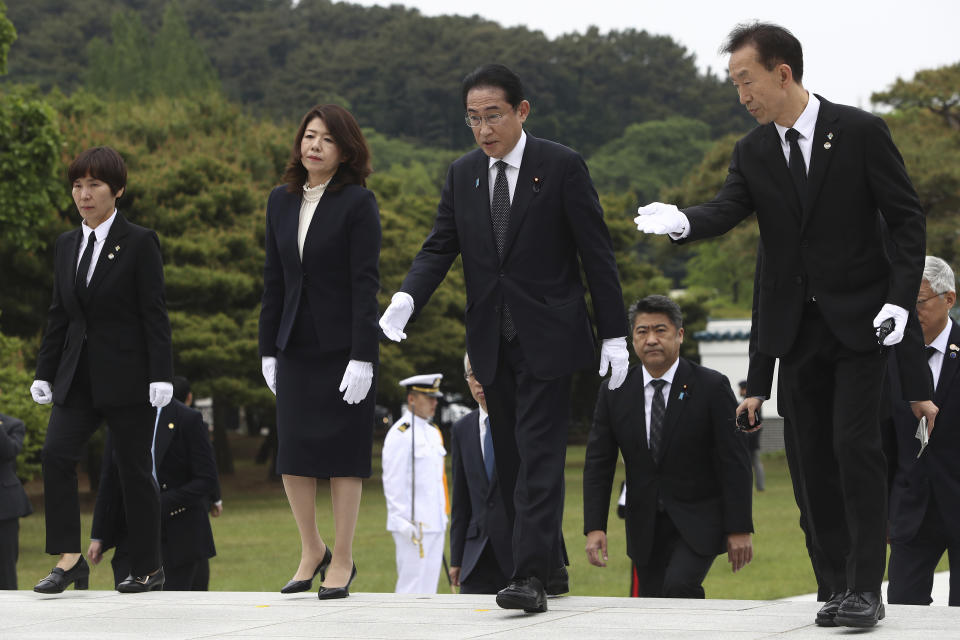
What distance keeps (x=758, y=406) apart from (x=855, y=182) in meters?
0.98

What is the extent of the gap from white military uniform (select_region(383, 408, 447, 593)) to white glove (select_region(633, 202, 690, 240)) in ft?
23.0

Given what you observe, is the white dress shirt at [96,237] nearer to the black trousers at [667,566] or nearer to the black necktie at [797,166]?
the black trousers at [667,566]

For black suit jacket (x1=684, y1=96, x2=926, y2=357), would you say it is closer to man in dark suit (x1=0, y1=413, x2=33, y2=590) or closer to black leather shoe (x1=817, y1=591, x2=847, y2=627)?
black leather shoe (x1=817, y1=591, x2=847, y2=627)

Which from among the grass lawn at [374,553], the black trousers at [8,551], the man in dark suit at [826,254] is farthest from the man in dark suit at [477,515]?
the grass lawn at [374,553]

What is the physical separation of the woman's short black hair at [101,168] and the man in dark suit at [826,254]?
323cm

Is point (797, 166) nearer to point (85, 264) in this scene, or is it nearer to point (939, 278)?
point (939, 278)

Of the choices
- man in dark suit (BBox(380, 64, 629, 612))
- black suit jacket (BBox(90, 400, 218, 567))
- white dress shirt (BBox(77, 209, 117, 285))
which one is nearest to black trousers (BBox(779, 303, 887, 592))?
man in dark suit (BBox(380, 64, 629, 612))

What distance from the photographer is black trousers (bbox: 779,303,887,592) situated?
4957 millimetres

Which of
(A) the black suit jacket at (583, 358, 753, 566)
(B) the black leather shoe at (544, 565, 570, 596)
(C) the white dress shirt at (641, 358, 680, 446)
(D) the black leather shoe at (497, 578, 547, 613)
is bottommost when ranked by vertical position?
(B) the black leather shoe at (544, 565, 570, 596)

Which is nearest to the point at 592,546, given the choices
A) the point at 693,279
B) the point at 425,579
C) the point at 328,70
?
the point at 425,579

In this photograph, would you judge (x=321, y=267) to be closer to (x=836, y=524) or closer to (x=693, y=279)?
(x=836, y=524)

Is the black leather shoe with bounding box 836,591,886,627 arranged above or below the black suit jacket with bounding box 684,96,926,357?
below

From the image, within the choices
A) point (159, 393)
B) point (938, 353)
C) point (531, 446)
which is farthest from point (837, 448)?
point (159, 393)

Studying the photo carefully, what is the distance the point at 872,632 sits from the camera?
4703 mm
